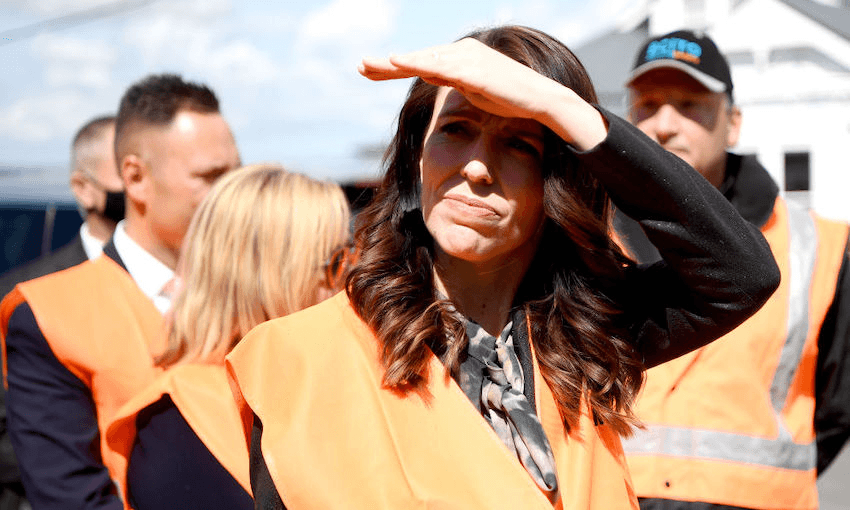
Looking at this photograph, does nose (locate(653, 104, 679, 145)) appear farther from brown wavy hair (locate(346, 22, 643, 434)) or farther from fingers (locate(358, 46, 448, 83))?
fingers (locate(358, 46, 448, 83))

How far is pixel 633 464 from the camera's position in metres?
2.39

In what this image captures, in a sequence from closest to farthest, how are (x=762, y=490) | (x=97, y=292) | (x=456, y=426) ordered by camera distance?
(x=456, y=426) < (x=762, y=490) < (x=97, y=292)

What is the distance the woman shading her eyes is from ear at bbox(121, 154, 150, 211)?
1551 millimetres

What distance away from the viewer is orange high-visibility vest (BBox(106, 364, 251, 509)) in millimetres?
1981

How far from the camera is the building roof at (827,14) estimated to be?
62.2 feet

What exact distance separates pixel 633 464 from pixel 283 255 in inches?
45.1

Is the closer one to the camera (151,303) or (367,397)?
(367,397)

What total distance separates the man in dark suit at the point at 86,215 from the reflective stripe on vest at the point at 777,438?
2.68 metres

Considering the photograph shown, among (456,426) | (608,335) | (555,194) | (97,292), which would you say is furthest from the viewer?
(97,292)

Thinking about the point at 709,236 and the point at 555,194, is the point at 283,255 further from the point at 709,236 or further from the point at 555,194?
the point at 709,236

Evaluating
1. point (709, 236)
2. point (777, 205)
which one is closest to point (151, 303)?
point (709, 236)

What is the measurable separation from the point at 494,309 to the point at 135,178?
1.88 metres

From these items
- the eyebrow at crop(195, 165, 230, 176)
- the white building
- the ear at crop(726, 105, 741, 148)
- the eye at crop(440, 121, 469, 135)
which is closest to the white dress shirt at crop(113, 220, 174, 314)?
the eyebrow at crop(195, 165, 230, 176)

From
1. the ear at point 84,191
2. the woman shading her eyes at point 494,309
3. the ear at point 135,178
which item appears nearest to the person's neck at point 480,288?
the woman shading her eyes at point 494,309
